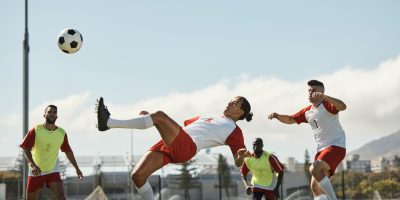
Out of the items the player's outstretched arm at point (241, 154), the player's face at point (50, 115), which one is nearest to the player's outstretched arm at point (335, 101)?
Result: the player's outstretched arm at point (241, 154)

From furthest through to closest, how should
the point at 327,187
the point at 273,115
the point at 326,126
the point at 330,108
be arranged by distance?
1. the point at 273,115
2. the point at 326,126
3. the point at 330,108
4. the point at 327,187

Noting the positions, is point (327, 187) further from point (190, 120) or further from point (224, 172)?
point (224, 172)

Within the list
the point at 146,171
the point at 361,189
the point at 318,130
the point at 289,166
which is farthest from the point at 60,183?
the point at 289,166

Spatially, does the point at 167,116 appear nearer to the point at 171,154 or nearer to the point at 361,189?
the point at 171,154

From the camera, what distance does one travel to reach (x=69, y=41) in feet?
46.6

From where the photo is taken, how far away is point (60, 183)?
13.3 meters

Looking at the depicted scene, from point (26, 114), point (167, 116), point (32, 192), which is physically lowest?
point (32, 192)

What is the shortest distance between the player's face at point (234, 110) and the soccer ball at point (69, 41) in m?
4.99

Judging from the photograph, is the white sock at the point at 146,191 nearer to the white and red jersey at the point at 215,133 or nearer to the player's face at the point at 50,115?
the white and red jersey at the point at 215,133

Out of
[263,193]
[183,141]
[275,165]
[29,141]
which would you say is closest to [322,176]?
[183,141]

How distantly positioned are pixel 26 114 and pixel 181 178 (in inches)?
3087

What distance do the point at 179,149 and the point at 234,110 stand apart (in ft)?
3.89

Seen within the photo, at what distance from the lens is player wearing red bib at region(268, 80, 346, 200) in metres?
10.9

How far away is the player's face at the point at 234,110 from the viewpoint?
34.3ft
